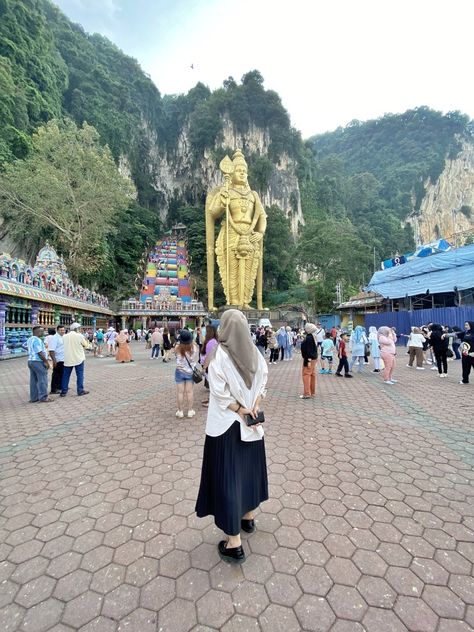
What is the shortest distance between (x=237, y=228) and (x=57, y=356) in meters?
13.4

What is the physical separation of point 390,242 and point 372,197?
13.5 m

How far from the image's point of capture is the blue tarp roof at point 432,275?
1385 centimetres

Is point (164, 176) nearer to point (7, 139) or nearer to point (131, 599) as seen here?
point (7, 139)

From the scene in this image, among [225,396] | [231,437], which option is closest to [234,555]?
[231,437]

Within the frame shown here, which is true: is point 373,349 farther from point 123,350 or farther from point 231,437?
point 123,350

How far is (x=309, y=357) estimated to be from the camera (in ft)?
16.4

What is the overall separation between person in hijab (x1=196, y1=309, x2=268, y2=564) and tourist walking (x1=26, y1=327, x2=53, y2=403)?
169 inches

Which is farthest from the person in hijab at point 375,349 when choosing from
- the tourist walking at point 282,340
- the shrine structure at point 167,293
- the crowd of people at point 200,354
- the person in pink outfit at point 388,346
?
the shrine structure at point 167,293

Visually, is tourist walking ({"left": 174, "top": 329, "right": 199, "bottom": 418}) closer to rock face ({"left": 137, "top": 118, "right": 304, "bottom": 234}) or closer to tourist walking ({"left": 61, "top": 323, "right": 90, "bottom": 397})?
tourist walking ({"left": 61, "top": 323, "right": 90, "bottom": 397})

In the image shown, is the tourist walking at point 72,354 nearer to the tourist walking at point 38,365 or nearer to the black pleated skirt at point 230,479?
the tourist walking at point 38,365

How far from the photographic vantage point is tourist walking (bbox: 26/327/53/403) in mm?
4773

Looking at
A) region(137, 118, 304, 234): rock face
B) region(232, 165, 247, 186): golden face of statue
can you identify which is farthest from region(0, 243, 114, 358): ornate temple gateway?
region(137, 118, 304, 234): rock face

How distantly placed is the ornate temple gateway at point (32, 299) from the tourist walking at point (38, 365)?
6.52 metres

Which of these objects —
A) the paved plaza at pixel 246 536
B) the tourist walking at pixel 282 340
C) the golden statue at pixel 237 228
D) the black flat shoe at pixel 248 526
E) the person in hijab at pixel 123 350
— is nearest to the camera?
the paved plaza at pixel 246 536
